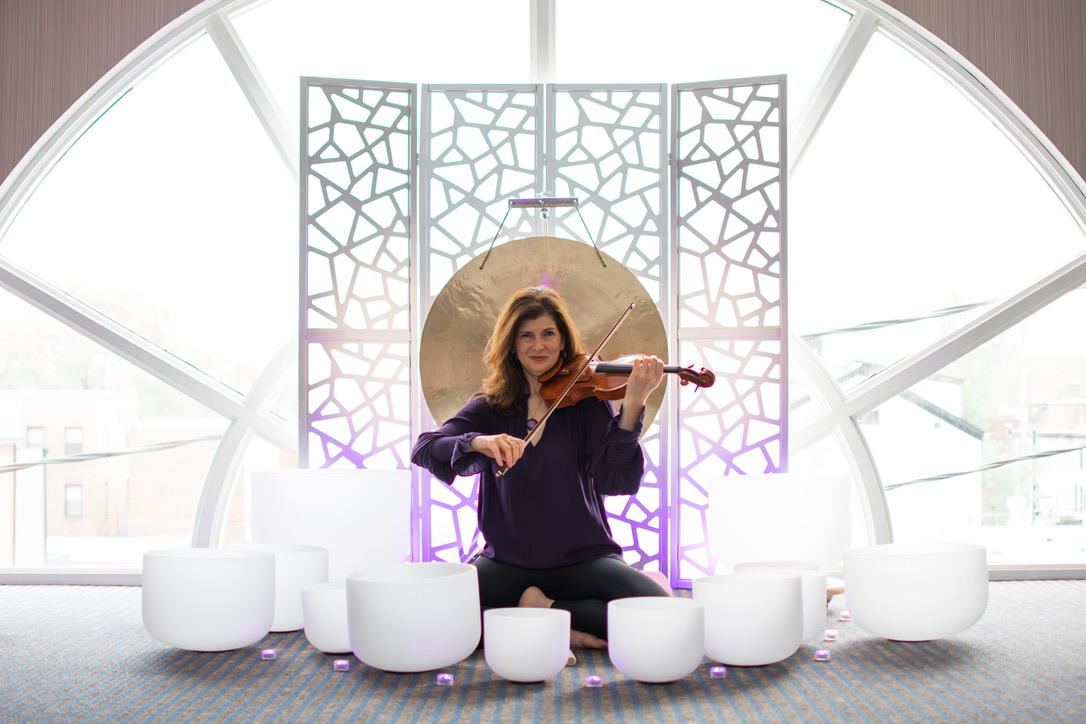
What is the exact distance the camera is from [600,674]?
2041 millimetres

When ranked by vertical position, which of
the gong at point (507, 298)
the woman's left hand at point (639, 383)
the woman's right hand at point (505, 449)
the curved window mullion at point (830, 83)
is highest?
the curved window mullion at point (830, 83)

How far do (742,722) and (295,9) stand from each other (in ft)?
10.9

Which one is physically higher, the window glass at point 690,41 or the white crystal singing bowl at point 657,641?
the window glass at point 690,41

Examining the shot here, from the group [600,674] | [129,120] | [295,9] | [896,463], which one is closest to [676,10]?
[295,9]

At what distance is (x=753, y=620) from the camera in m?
2.00

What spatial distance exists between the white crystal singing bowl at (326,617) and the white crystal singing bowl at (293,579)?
22cm

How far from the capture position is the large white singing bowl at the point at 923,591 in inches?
84.8

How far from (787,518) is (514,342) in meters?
1.08

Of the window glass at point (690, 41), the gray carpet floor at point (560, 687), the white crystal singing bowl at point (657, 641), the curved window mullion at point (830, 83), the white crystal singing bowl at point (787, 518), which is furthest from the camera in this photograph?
the window glass at point (690, 41)

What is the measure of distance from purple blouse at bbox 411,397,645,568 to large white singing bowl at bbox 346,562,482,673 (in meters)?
0.50

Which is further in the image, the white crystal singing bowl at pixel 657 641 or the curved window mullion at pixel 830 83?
the curved window mullion at pixel 830 83

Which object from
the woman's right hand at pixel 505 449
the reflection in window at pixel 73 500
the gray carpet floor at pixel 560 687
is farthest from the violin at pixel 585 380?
the reflection in window at pixel 73 500

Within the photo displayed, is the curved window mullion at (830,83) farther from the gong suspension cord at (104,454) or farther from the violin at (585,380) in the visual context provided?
the gong suspension cord at (104,454)

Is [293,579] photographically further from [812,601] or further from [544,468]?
[812,601]
